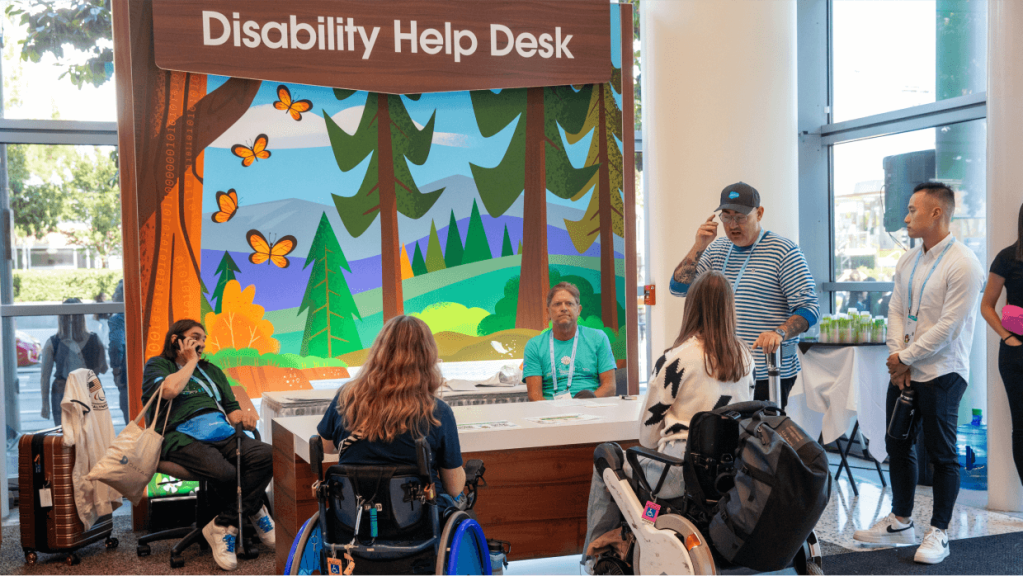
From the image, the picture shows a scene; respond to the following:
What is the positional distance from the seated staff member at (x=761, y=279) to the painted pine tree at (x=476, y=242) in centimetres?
189

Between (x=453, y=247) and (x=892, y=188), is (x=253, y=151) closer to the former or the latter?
(x=453, y=247)

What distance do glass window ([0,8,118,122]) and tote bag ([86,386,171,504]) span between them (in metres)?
2.24

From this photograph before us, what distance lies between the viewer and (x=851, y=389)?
4.68m

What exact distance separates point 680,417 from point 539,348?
1.62 m

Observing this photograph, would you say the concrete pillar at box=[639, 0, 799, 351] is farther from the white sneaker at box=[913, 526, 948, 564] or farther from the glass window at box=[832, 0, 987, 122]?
the white sneaker at box=[913, 526, 948, 564]

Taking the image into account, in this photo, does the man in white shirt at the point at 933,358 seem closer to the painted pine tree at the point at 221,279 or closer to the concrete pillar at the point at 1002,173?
the concrete pillar at the point at 1002,173

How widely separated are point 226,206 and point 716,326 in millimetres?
3245

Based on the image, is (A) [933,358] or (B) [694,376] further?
(A) [933,358]

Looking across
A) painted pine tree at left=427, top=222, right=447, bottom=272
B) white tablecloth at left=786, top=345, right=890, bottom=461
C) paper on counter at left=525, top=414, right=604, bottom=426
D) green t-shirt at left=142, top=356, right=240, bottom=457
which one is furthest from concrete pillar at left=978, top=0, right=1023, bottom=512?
green t-shirt at left=142, top=356, right=240, bottom=457

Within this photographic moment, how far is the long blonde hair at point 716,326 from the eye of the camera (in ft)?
8.21

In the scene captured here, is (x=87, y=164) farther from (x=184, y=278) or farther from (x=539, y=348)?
(x=539, y=348)

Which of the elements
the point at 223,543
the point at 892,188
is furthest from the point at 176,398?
the point at 892,188

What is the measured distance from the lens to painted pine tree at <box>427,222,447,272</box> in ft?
16.5

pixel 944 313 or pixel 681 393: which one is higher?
pixel 944 313
